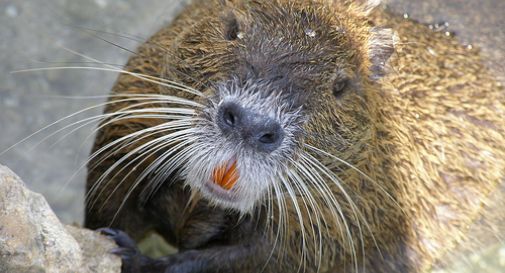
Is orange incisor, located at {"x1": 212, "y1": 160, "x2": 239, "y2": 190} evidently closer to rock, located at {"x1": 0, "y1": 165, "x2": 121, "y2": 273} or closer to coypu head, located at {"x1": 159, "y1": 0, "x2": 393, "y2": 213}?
coypu head, located at {"x1": 159, "y1": 0, "x2": 393, "y2": 213}

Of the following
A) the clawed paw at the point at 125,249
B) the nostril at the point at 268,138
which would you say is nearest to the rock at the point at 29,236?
the clawed paw at the point at 125,249

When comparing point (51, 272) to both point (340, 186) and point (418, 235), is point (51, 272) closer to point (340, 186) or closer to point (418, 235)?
point (340, 186)

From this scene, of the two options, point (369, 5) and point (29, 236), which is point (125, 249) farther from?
point (369, 5)

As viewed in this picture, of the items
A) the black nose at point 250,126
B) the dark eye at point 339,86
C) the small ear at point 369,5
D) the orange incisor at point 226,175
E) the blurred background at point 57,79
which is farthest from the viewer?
the blurred background at point 57,79

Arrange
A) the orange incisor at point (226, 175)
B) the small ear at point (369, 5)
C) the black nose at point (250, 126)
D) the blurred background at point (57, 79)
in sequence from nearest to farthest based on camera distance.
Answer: the black nose at point (250, 126) < the orange incisor at point (226, 175) < the small ear at point (369, 5) < the blurred background at point (57, 79)

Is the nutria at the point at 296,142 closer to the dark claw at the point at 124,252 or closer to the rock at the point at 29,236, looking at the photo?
the dark claw at the point at 124,252

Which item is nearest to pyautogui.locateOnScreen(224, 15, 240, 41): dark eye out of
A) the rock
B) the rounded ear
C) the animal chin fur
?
the animal chin fur

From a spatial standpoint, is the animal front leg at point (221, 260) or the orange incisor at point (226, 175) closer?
the orange incisor at point (226, 175)
